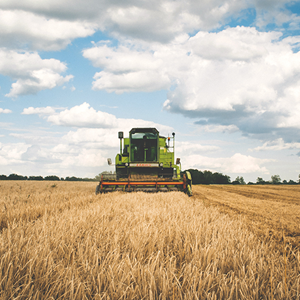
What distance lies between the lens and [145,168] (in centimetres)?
1304

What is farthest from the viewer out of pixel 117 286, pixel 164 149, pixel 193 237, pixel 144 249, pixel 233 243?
pixel 164 149

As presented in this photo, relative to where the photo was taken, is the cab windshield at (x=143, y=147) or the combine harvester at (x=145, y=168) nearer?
the combine harvester at (x=145, y=168)

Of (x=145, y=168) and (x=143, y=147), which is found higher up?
(x=143, y=147)

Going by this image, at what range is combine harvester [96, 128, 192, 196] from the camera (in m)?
11.4

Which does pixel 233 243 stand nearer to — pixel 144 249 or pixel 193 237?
pixel 193 237

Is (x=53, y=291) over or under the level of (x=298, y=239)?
over

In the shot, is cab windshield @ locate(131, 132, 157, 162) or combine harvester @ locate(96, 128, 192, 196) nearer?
combine harvester @ locate(96, 128, 192, 196)

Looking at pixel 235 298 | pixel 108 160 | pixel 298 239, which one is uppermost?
pixel 108 160

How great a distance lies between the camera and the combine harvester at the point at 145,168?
11.4m

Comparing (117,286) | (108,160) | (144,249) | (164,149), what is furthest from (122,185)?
(117,286)

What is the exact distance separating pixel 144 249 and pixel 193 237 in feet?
2.81

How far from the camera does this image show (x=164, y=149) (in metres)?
14.4

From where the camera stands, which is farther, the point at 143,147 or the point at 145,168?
the point at 143,147

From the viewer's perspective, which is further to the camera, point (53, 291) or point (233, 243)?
point (233, 243)
